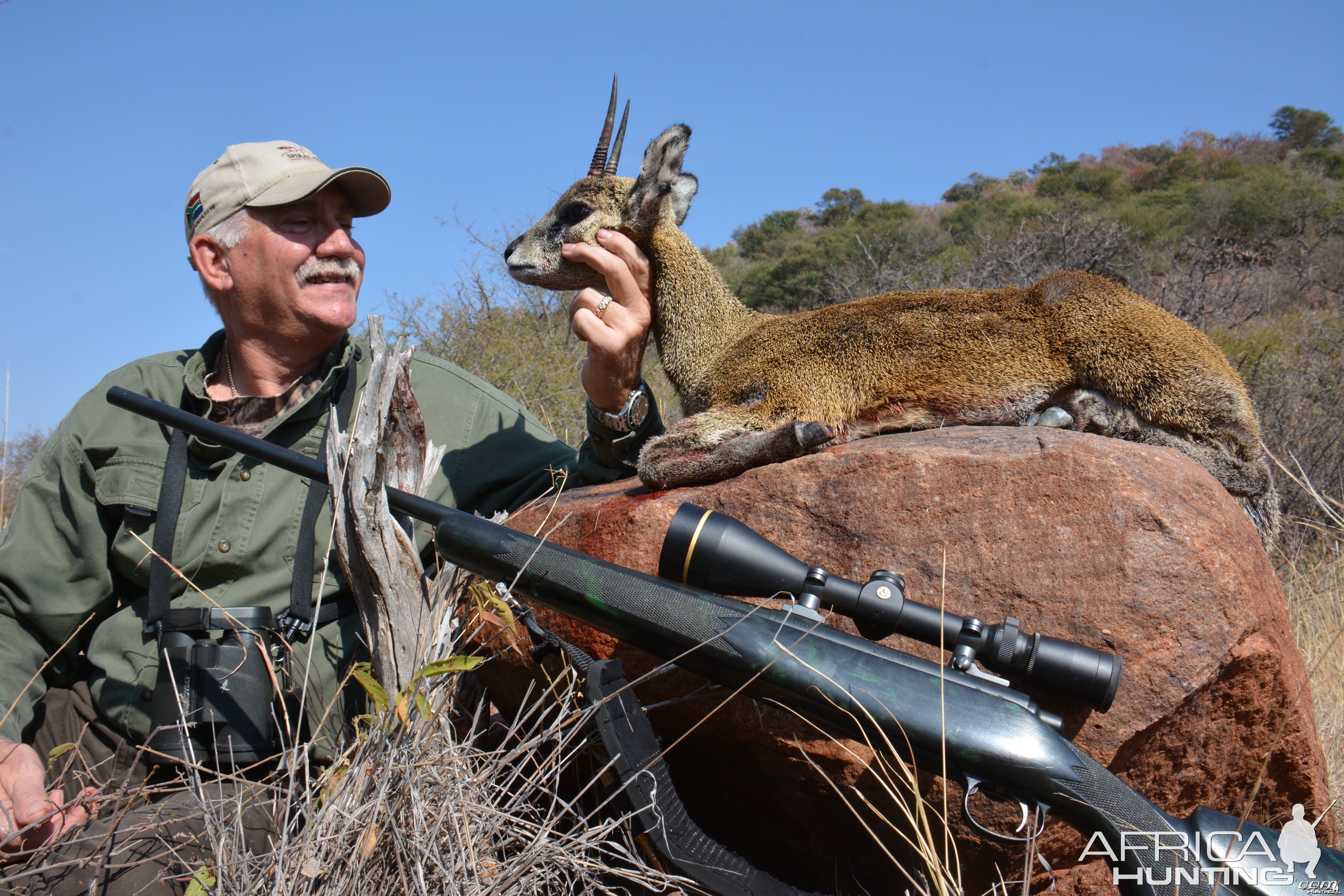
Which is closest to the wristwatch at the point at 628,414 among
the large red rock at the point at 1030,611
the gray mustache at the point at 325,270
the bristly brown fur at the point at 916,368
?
the bristly brown fur at the point at 916,368

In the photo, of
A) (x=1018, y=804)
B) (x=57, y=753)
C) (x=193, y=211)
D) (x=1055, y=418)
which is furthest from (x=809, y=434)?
(x=193, y=211)

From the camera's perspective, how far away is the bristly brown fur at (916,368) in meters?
3.55

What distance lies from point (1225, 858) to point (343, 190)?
4.64 metres

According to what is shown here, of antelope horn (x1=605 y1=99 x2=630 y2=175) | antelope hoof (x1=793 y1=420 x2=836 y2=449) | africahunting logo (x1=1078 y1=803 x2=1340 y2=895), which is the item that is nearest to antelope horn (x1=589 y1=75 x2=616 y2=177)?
antelope horn (x1=605 y1=99 x2=630 y2=175)

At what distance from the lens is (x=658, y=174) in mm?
4438

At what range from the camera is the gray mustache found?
4.06 meters

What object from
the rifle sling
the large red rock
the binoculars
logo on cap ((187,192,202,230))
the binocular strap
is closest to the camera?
the binocular strap

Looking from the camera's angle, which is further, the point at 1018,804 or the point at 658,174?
the point at 658,174

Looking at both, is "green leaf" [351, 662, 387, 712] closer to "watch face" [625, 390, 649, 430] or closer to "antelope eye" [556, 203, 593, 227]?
"watch face" [625, 390, 649, 430]

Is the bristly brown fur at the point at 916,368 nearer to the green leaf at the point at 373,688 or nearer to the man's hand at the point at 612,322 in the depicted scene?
the man's hand at the point at 612,322

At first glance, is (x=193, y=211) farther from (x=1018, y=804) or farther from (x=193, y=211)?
(x=1018, y=804)

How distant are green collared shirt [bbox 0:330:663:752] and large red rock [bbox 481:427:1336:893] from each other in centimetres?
106

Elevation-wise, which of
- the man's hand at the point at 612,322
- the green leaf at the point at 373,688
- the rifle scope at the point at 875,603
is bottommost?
the green leaf at the point at 373,688

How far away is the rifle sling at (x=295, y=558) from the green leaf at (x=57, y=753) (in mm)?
505
